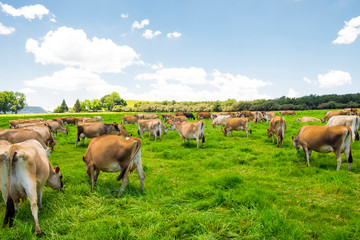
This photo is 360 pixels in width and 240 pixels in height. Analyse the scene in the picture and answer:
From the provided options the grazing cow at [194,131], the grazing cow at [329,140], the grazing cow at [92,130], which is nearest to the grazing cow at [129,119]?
the grazing cow at [92,130]

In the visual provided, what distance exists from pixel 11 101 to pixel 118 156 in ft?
414

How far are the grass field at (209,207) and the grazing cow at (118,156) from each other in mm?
554

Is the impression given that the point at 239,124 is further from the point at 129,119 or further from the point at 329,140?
the point at 129,119

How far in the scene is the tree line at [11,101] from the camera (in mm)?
93950

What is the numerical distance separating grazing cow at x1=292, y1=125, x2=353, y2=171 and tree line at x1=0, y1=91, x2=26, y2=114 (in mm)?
125976

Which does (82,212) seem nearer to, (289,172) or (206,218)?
(206,218)

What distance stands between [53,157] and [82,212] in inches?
304

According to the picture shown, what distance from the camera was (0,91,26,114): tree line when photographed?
93.9 meters

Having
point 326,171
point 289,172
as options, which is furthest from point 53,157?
point 326,171

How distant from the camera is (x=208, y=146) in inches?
461

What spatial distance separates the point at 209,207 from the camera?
13.9ft

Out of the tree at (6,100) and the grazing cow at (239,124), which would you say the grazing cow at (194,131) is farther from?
the tree at (6,100)

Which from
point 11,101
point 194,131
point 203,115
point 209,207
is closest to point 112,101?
point 11,101

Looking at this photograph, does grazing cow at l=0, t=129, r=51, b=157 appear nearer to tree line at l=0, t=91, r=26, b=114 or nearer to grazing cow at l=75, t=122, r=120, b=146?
grazing cow at l=75, t=122, r=120, b=146
